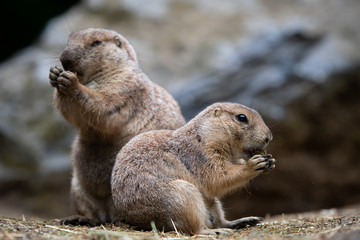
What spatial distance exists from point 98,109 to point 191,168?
162 cm

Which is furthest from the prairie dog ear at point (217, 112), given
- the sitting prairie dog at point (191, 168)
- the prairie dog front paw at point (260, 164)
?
the prairie dog front paw at point (260, 164)

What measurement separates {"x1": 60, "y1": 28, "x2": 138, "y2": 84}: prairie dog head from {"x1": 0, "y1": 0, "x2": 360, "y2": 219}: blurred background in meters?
3.54

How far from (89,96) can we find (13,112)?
222 inches

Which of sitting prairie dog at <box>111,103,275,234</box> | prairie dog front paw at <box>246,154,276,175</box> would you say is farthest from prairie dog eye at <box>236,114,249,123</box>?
prairie dog front paw at <box>246,154,276,175</box>

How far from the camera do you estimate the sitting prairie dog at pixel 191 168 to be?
465 cm

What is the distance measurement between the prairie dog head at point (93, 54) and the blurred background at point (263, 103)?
3543mm

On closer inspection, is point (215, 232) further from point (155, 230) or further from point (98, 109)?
point (98, 109)

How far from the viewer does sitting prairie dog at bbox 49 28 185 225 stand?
5.81 m

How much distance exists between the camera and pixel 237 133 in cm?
505

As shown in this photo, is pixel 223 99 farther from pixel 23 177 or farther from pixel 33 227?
pixel 33 227

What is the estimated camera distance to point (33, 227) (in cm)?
454

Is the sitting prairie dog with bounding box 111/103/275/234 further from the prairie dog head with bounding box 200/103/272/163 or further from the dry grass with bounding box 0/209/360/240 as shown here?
the dry grass with bounding box 0/209/360/240

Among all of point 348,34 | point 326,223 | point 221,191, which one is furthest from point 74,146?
point 348,34

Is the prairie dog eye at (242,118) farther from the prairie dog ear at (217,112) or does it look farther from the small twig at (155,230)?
the small twig at (155,230)
